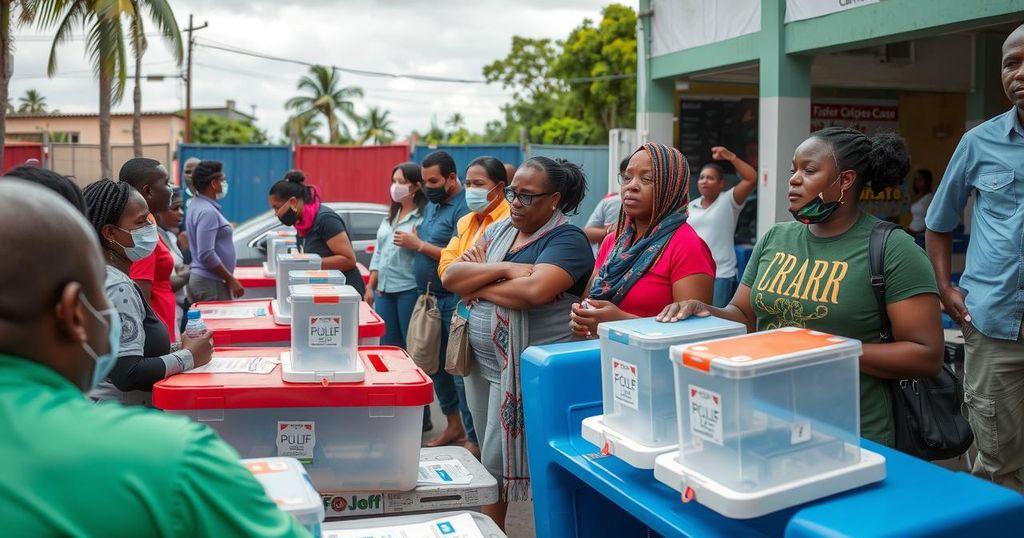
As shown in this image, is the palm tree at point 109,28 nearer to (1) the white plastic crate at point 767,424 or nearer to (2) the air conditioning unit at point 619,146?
(2) the air conditioning unit at point 619,146

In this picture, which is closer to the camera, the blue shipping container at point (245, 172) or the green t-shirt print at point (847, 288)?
the green t-shirt print at point (847, 288)

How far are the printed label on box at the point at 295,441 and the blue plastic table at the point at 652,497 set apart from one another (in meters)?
0.75

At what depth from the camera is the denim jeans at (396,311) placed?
586 centimetres

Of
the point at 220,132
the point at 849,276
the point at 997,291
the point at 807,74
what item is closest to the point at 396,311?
the point at 997,291

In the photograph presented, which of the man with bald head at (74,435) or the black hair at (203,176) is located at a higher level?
the black hair at (203,176)

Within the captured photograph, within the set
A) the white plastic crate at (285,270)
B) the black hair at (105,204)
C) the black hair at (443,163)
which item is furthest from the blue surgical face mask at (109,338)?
the black hair at (443,163)

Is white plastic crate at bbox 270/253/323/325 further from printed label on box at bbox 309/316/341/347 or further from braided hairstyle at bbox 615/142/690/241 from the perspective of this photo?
braided hairstyle at bbox 615/142/690/241

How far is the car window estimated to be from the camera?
32.8ft

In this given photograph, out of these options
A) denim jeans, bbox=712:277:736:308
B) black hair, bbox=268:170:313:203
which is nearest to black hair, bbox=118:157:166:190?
black hair, bbox=268:170:313:203

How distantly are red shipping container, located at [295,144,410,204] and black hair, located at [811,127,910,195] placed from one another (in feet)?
51.8

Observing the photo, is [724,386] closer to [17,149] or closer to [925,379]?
[925,379]

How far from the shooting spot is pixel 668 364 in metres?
2.09

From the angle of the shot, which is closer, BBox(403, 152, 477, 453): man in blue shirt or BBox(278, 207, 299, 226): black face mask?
BBox(403, 152, 477, 453): man in blue shirt

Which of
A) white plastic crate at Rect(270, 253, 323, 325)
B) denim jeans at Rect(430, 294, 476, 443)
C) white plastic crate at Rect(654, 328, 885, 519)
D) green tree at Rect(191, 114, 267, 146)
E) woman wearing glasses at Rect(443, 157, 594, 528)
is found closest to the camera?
white plastic crate at Rect(654, 328, 885, 519)
